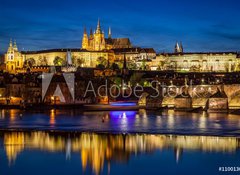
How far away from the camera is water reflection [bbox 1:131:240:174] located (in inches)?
915

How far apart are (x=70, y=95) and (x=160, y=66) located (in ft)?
217

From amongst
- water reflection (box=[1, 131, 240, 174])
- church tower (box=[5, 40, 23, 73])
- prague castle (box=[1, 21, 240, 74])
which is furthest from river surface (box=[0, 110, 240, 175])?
church tower (box=[5, 40, 23, 73])

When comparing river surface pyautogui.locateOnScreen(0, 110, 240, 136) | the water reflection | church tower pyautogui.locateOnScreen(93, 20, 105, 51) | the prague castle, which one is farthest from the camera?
church tower pyautogui.locateOnScreen(93, 20, 105, 51)

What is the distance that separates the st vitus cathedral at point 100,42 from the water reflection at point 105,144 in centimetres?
11419

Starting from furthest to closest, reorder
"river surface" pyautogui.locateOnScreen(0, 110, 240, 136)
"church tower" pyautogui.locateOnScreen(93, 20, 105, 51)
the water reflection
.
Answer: "church tower" pyautogui.locateOnScreen(93, 20, 105, 51) < "river surface" pyautogui.locateOnScreen(0, 110, 240, 136) < the water reflection

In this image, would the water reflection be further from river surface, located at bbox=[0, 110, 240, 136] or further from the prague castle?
the prague castle

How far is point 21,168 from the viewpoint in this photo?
2109 centimetres

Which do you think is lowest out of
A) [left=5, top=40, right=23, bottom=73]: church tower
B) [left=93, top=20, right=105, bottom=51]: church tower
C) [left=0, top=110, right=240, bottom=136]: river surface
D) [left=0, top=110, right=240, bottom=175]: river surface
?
[left=0, top=110, right=240, bottom=175]: river surface

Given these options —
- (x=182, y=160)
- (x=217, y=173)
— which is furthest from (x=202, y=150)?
(x=217, y=173)

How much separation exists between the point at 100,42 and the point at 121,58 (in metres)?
9.57

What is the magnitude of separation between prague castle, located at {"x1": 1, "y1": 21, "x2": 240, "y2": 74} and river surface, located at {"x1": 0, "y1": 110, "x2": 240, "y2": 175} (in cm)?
8736

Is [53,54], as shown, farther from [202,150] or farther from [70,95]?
[202,150]

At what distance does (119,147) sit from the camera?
82.7ft

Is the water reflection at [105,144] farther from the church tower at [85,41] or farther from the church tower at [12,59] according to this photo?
the church tower at [85,41]
